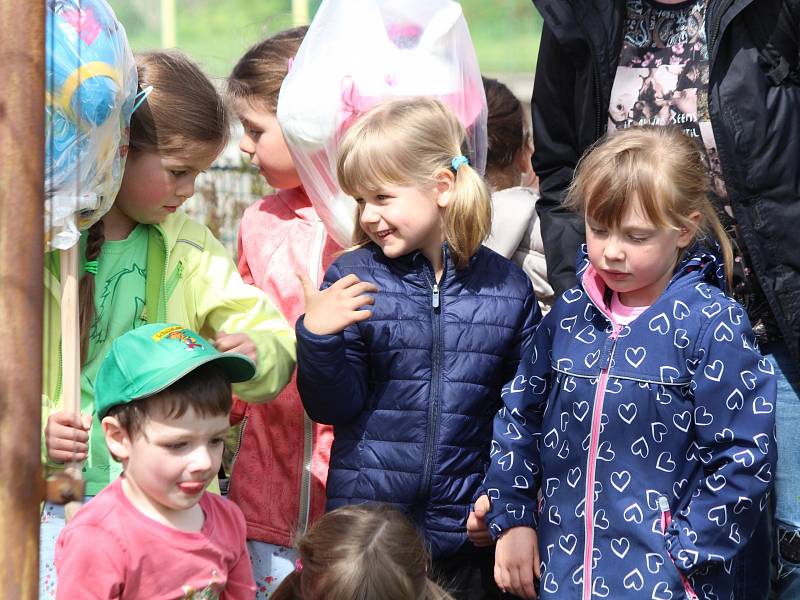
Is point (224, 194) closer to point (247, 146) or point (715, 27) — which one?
point (247, 146)

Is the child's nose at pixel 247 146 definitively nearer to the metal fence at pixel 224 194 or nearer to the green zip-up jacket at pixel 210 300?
the green zip-up jacket at pixel 210 300

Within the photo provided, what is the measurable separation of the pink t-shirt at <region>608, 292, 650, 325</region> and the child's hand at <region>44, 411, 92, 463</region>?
1.21 metres

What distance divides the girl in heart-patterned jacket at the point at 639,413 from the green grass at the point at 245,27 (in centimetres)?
127

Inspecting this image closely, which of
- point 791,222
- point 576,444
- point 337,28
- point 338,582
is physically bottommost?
point 338,582

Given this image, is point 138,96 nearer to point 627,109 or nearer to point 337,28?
point 337,28

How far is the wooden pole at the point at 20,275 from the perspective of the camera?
1215mm

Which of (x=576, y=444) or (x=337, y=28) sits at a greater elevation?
(x=337, y=28)

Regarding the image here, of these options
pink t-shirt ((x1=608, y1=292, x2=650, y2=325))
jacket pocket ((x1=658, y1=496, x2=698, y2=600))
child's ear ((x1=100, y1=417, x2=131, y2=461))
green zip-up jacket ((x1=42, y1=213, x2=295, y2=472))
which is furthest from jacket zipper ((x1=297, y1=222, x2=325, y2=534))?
jacket pocket ((x1=658, y1=496, x2=698, y2=600))

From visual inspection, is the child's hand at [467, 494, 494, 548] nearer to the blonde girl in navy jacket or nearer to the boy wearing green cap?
the blonde girl in navy jacket

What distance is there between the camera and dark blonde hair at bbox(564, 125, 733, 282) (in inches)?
99.5

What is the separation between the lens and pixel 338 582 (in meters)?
2.39

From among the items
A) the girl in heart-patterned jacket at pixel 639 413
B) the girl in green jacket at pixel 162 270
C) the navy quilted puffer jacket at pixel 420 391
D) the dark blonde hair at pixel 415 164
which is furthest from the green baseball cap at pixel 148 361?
the girl in heart-patterned jacket at pixel 639 413

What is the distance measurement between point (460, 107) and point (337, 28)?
0.41 meters

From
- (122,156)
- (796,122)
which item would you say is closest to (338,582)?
(122,156)
